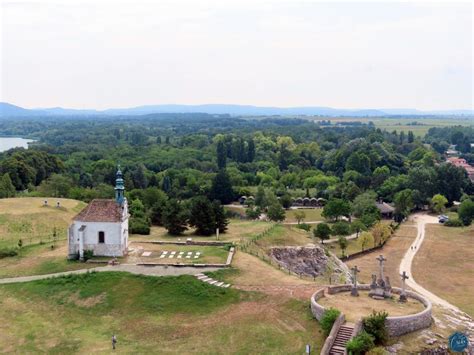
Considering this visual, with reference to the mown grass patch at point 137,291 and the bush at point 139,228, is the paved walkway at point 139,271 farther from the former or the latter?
the bush at point 139,228

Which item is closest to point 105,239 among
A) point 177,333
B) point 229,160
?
point 177,333

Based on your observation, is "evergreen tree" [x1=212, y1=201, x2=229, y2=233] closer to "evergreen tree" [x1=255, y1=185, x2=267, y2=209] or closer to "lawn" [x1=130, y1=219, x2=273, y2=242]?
"lawn" [x1=130, y1=219, x2=273, y2=242]

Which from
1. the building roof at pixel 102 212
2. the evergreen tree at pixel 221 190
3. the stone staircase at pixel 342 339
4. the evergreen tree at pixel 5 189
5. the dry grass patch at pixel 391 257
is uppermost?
the building roof at pixel 102 212

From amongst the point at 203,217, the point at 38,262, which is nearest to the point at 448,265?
the point at 203,217

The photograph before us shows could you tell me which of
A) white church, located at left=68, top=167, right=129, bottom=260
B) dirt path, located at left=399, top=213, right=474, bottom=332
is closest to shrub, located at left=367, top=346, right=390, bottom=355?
dirt path, located at left=399, top=213, right=474, bottom=332

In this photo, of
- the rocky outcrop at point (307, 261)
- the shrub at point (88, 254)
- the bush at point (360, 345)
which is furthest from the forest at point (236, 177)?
the bush at point (360, 345)

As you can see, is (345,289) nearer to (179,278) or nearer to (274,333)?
(274,333)
